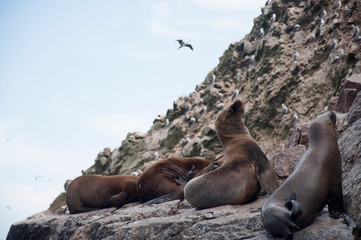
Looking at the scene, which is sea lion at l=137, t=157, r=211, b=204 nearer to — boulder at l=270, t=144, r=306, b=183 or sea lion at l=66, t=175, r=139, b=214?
sea lion at l=66, t=175, r=139, b=214

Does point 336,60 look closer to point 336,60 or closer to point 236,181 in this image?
point 336,60

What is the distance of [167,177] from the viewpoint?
760 cm

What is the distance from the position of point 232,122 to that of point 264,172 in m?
1.46

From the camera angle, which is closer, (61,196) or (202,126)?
(202,126)

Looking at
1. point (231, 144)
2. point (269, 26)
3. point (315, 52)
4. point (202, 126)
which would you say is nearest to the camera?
point (231, 144)

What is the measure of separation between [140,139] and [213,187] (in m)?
17.0

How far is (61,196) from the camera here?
21594mm

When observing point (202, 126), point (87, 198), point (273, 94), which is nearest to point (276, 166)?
point (87, 198)

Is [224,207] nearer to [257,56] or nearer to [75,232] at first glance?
[75,232]

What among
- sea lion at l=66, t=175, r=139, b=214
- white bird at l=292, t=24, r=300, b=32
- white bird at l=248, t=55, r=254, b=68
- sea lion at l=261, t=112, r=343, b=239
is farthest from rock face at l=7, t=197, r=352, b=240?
white bird at l=248, t=55, r=254, b=68

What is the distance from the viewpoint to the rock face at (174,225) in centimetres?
378

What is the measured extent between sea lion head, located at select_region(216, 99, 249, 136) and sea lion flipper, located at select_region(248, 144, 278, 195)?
3.34ft

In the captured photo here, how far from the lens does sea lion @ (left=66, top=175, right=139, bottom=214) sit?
8164 mm

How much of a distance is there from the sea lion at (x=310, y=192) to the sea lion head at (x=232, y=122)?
2.23m
